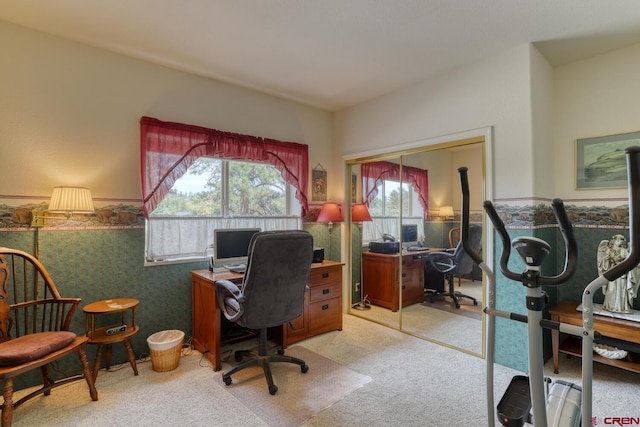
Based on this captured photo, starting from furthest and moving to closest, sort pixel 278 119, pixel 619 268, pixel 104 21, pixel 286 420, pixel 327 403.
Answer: pixel 278 119 < pixel 104 21 < pixel 327 403 < pixel 286 420 < pixel 619 268

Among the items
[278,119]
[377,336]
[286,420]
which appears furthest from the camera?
[278,119]

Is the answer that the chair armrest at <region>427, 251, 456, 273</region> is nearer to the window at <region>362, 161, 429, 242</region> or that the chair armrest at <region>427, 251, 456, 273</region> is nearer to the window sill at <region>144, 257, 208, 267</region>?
the window at <region>362, 161, 429, 242</region>

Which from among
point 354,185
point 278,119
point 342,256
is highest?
point 278,119

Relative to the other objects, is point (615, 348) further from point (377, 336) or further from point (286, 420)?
point (286, 420)

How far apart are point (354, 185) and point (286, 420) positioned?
9.14 ft

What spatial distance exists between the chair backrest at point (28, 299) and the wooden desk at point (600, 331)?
3689 millimetres

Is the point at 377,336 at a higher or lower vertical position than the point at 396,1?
lower

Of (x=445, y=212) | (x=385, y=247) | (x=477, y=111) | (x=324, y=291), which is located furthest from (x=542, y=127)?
(x=324, y=291)

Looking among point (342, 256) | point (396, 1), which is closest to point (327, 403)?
point (342, 256)

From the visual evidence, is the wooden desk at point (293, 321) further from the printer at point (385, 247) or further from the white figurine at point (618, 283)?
the white figurine at point (618, 283)

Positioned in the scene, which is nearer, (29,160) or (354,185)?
(29,160)

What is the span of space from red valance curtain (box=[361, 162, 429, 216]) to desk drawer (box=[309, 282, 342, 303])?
1143mm

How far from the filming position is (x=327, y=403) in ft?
7.11

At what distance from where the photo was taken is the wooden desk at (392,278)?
3.57 metres
